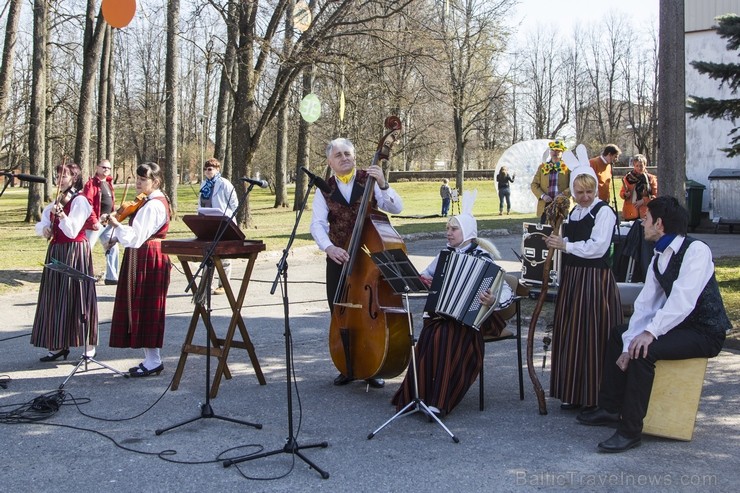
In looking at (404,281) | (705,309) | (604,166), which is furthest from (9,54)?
(705,309)

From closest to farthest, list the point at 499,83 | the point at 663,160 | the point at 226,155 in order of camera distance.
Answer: the point at 663,160 → the point at 226,155 → the point at 499,83

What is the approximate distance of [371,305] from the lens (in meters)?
5.97

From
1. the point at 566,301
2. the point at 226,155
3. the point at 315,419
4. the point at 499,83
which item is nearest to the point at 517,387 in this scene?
the point at 566,301

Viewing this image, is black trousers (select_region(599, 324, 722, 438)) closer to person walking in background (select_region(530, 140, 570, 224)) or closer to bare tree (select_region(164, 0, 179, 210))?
person walking in background (select_region(530, 140, 570, 224))

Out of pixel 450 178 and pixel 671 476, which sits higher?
pixel 450 178

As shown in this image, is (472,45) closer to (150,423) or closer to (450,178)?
(450,178)

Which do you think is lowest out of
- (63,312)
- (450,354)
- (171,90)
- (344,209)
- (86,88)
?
(450,354)

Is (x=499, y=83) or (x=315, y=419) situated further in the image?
(x=499, y=83)

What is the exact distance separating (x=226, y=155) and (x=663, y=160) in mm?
25775

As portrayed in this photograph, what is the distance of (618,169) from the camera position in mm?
47594

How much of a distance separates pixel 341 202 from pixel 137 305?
209cm

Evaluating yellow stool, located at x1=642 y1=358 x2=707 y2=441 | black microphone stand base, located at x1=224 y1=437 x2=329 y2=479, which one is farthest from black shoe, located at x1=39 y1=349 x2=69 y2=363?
yellow stool, located at x1=642 y1=358 x2=707 y2=441

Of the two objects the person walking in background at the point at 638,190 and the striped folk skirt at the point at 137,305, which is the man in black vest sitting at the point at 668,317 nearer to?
the striped folk skirt at the point at 137,305

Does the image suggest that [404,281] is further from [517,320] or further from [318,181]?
[517,320]
